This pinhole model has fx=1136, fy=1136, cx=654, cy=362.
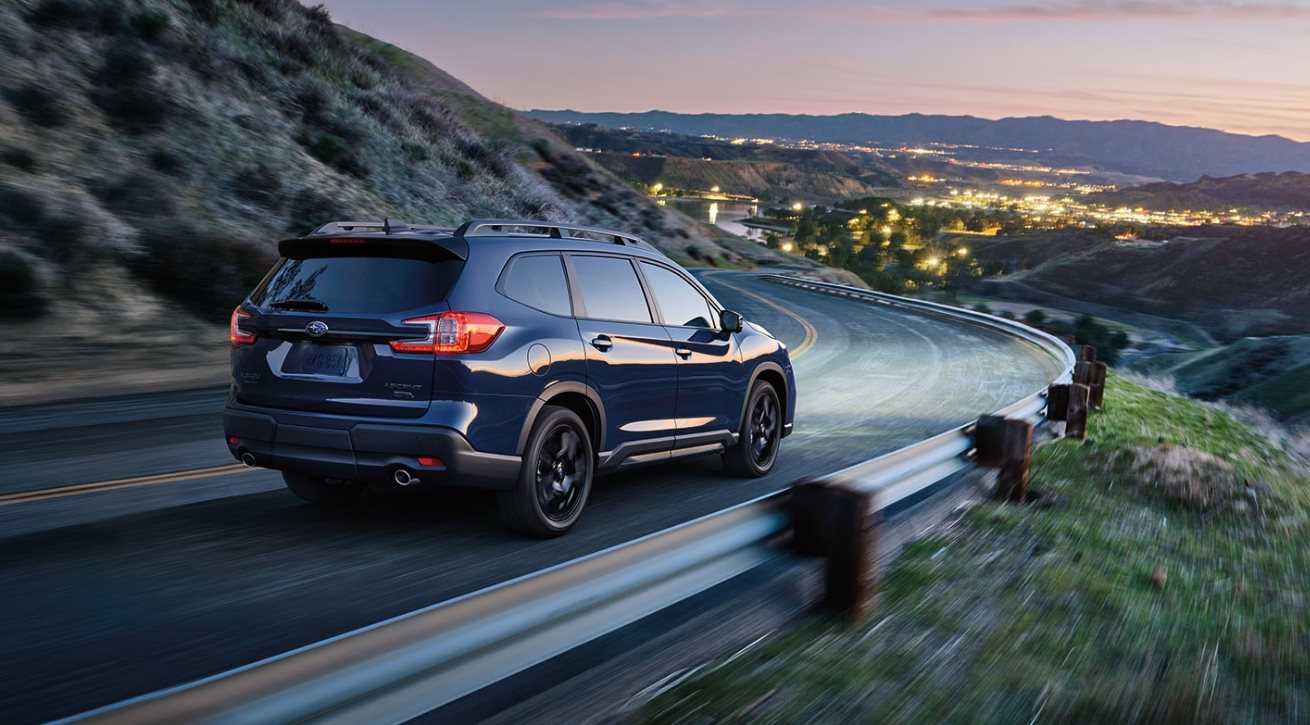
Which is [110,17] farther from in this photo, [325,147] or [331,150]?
[331,150]

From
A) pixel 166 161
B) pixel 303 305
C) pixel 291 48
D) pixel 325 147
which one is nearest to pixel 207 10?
pixel 291 48

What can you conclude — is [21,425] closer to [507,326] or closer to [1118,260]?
[507,326]

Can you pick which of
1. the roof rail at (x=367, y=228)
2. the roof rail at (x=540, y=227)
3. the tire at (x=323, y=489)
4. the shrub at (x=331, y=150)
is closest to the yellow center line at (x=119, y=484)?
the tire at (x=323, y=489)

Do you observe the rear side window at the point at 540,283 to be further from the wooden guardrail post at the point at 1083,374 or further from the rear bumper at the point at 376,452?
the wooden guardrail post at the point at 1083,374

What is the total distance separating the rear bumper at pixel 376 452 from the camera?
5906 millimetres

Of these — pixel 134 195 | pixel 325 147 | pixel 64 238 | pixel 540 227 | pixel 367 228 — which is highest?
pixel 367 228

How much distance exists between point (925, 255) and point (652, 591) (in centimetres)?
16608

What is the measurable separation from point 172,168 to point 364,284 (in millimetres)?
15642

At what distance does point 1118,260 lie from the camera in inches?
5349

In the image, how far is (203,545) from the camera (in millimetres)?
6223

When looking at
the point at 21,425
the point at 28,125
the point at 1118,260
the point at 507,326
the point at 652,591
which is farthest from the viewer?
the point at 1118,260

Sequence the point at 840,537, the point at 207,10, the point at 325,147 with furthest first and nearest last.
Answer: the point at 207,10 < the point at 325,147 < the point at 840,537

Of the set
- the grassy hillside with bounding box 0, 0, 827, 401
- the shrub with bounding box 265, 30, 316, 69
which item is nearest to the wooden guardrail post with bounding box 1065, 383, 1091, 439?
the grassy hillside with bounding box 0, 0, 827, 401

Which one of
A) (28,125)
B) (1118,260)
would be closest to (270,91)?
(28,125)
